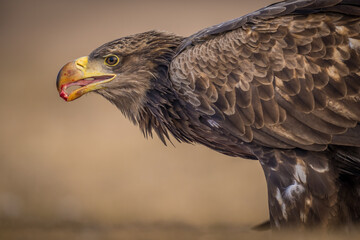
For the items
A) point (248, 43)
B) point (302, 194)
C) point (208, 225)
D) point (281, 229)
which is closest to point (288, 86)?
point (248, 43)

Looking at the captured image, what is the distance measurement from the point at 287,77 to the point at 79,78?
46.1 inches

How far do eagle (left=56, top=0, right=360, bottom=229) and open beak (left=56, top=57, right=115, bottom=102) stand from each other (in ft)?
1.54

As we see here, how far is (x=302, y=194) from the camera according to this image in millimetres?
2457

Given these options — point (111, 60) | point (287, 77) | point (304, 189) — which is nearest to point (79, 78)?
point (111, 60)

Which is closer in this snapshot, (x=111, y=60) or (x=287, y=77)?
(x=287, y=77)

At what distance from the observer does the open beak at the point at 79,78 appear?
2.88 metres

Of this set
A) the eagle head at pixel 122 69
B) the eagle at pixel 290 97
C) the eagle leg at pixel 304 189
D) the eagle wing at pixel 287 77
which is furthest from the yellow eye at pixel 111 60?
the eagle leg at pixel 304 189

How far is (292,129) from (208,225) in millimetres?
1842

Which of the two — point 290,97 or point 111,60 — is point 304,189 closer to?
point 290,97

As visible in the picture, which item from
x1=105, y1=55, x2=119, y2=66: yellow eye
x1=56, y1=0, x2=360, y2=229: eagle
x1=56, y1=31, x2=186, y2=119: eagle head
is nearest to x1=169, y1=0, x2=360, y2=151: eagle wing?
x1=56, y1=0, x2=360, y2=229: eagle

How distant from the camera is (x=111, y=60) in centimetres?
293

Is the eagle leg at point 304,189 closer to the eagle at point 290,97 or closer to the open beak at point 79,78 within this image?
the eagle at point 290,97

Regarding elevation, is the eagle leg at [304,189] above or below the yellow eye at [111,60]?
below

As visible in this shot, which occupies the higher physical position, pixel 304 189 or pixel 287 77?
pixel 287 77
